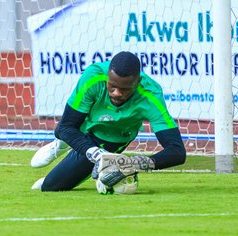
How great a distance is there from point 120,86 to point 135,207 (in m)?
0.89

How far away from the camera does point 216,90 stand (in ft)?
34.8

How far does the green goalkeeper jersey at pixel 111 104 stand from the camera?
8.76 meters

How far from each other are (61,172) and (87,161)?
0.20m

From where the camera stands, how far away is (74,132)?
880cm

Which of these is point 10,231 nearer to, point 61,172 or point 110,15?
point 61,172

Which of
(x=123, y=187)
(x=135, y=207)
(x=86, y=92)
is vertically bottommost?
(x=123, y=187)

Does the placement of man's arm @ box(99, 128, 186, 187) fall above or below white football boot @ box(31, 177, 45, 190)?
above

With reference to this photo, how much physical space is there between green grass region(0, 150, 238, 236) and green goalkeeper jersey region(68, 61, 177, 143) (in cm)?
51

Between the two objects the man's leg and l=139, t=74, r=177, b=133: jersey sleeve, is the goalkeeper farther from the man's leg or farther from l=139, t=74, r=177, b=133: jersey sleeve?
the man's leg

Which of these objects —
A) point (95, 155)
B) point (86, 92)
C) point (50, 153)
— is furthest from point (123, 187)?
point (50, 153)

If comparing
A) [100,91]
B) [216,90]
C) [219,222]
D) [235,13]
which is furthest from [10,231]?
[235,13]

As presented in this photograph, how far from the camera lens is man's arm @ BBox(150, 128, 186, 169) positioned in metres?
8.74

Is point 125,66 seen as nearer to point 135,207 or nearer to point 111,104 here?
point 111,104

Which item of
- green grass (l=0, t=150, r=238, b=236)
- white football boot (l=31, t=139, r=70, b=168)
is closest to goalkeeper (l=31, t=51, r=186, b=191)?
green grass (l=0, t=150, r=238, b=236)
